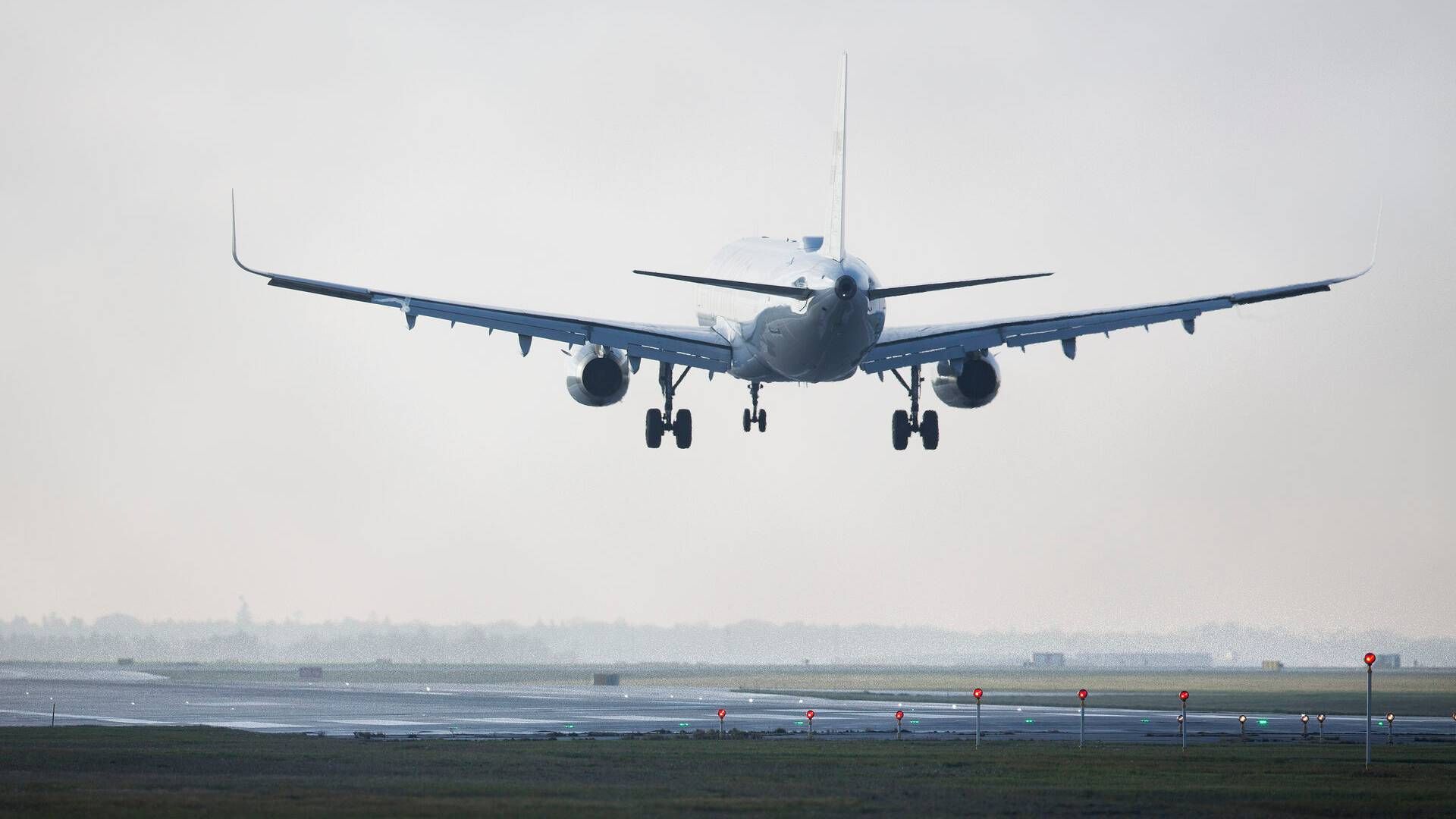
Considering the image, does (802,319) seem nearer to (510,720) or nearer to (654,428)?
(654,428)

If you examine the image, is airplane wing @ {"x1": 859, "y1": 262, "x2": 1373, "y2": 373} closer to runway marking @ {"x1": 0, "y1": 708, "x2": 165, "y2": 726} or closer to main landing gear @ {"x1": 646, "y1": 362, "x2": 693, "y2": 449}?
main landing gear @ {"x1": 646, "y1": 362, "x2": 693, "y2": 449}

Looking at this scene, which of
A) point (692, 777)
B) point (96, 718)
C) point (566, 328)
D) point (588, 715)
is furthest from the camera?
point (588, 715)

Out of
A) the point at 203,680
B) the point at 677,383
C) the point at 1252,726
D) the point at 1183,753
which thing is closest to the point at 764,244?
the point at 677,383

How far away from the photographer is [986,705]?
99.7 metres

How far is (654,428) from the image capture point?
68.2 metres

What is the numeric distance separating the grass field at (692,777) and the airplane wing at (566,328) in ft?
45.0

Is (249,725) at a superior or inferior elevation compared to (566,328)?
inferior

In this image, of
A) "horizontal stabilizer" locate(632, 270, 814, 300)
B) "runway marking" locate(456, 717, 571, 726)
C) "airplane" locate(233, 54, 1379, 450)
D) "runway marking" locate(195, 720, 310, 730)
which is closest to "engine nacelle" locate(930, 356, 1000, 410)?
"airplane" locate(233, 54, 1379, 450)

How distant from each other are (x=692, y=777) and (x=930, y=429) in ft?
86.5

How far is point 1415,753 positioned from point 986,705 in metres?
43.5

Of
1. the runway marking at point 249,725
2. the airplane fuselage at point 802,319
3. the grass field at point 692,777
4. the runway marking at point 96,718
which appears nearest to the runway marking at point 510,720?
the runway marking at point 249,725

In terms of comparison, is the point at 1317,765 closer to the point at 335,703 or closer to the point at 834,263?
the point at 834,263

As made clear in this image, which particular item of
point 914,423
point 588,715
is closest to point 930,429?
point 914,423

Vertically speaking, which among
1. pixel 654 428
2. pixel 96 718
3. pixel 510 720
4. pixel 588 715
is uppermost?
pixel 654 428
